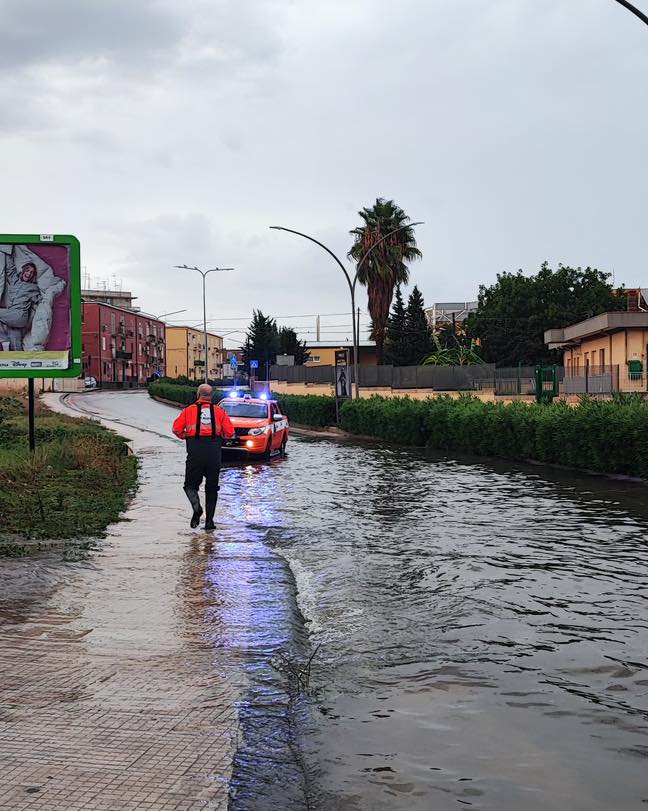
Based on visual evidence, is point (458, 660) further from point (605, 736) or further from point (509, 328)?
point (509, 328)

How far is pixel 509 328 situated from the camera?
7725cm

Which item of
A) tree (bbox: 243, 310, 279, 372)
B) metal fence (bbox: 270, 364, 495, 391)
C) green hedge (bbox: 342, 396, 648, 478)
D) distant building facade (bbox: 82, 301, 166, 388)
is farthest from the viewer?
distant building facade (bbox: 82, 301, 166, 388)

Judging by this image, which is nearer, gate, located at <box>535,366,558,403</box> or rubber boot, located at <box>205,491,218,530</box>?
rubber boot, located at <box>205,491,218,530</box>

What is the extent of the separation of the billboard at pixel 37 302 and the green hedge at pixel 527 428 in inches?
413

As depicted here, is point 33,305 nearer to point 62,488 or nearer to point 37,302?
point 37,302

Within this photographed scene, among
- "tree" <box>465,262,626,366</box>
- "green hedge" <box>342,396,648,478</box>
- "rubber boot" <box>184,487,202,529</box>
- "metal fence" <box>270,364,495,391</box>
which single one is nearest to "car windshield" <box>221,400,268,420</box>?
"green hedge" <box>342,396,648,478</box>

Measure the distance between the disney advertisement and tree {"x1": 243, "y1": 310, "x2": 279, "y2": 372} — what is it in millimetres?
76603

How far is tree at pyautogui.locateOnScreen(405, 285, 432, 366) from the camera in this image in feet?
269

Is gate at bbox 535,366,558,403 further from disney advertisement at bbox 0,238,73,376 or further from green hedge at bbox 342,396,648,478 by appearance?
disney advertisement at bbox 0,238,73,376

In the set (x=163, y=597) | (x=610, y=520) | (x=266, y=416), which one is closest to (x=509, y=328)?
(x=266, y=416)

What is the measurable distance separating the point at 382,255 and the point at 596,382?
63.1ft

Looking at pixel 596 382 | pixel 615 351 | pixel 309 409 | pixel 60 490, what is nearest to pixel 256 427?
pixel 60 490

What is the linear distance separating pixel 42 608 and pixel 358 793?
13.1ft

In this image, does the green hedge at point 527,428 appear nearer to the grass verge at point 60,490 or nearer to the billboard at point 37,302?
the grass verge at point 60,490
